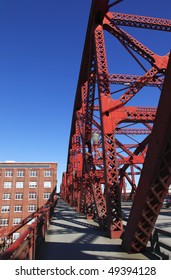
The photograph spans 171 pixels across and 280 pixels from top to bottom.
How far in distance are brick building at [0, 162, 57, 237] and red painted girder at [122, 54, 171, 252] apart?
57.0 meters

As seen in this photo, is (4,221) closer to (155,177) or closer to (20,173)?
(20,173)

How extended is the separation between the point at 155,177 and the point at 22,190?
204 feet

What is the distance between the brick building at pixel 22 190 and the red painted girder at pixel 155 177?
57.0m

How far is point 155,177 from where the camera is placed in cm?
463

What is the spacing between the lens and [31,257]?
4875 millimetres

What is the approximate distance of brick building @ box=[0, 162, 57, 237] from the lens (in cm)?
5866

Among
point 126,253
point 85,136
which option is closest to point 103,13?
point 85,136

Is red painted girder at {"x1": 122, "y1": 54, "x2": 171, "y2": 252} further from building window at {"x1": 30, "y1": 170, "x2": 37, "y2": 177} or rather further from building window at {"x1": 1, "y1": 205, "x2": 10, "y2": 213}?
building window at {"x1": 30, "y1": 170, "x2": 37, "y2": 177}

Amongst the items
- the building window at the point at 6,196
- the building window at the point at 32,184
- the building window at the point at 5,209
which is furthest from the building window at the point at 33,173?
the building window at the point at 5,209

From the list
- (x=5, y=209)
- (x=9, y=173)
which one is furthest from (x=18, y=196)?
(x=9, y=173)

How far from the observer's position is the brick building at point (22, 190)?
58656 mm

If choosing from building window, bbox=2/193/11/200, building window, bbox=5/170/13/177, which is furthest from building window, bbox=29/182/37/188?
building window, bbox=5/170/13/177

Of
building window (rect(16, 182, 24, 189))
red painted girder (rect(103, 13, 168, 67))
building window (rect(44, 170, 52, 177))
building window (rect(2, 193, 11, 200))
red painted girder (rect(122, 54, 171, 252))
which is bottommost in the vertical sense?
building window (rect(2, 193, 11, 200))

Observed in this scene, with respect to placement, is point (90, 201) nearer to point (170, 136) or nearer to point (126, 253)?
point (126, 253)
